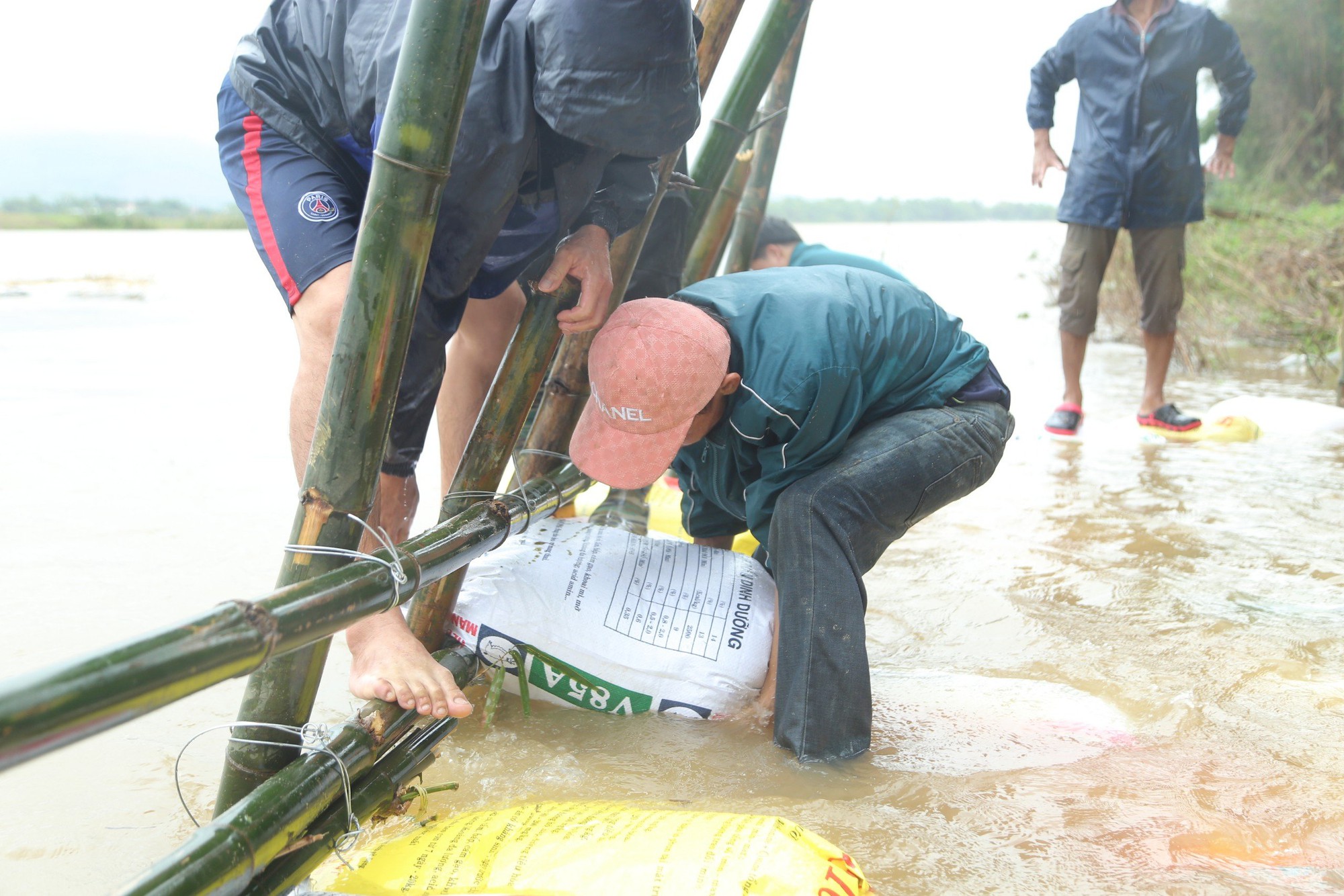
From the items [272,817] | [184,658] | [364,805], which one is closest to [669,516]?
[364,805]

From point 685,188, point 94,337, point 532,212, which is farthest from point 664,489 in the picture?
point 94,337

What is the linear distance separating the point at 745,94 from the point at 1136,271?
2.67 metres

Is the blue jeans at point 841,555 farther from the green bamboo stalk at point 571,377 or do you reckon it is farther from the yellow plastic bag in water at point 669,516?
the yellow plastic bag in water at point 669,516

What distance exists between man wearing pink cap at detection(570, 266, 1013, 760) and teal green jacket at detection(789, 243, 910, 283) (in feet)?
4.94

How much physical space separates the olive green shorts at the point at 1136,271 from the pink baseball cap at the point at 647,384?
321 centimetres

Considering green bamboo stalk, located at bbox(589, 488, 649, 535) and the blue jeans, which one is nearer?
the blue jeans

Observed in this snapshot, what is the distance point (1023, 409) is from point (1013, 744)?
428 centimetres

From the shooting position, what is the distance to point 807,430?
6.45 ft

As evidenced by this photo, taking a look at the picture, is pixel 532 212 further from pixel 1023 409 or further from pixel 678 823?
pixel 1023 409

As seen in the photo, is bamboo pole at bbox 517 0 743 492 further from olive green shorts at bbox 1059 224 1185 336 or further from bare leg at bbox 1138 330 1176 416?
bare leg at bbox 1138 330 1176 416

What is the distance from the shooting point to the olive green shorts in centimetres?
458

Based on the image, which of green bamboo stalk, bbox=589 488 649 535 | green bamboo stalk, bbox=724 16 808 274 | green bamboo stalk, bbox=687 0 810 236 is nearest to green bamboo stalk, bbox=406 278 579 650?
green bamboo stalk, bbox=589 488 649 535

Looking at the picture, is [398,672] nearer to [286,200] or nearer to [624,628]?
[624,628]

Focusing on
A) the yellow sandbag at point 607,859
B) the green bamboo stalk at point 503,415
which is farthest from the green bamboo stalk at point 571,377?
the yellow sandbag at point 607,859
